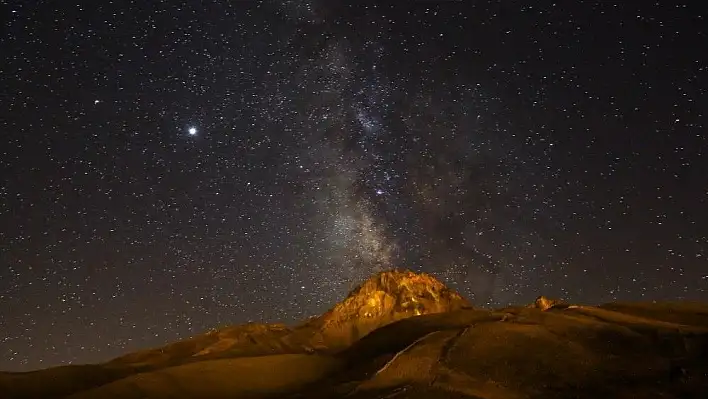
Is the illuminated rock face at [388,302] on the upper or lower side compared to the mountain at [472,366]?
upper

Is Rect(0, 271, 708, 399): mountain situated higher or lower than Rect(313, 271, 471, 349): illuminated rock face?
lower

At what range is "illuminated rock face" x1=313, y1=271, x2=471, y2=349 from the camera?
38.6 meters

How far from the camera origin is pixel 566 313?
19.1 metres

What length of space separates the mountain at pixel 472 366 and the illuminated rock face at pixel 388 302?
14411 mm

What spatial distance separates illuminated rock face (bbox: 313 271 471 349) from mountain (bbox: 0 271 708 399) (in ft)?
47.3

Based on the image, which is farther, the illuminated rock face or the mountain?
the illuminated rock face

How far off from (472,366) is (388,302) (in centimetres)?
2740

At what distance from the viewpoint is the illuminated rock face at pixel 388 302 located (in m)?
38.6

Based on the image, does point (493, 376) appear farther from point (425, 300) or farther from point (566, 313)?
point (425, 300)

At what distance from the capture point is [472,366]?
47.1ft

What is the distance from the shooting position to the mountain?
12.8 meters

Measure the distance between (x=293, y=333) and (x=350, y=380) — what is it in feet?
69.5

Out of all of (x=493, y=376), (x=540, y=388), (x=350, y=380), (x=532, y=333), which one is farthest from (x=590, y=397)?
(x=350, y=380)

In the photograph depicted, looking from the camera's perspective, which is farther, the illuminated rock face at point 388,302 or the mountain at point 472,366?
the illuminated rock face at point 388,302
